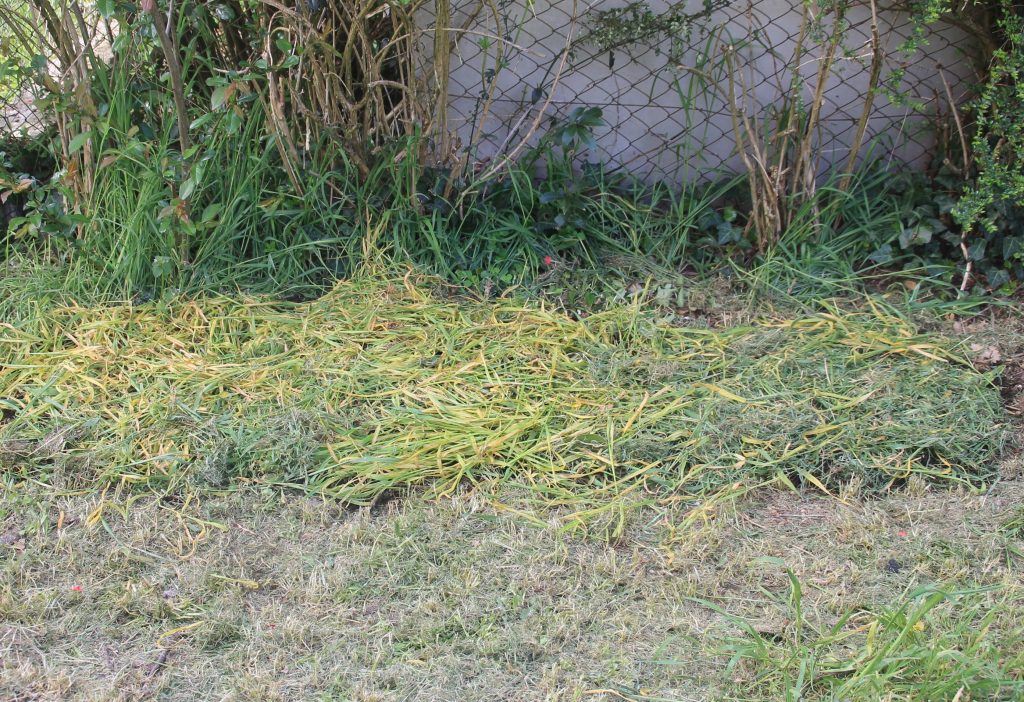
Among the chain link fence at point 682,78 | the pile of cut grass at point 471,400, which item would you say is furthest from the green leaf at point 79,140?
the chain link fence at point 682,78

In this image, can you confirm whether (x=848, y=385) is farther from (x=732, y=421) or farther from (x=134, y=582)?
(x=134, y=582)

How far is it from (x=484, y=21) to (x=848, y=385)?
213 centimetres

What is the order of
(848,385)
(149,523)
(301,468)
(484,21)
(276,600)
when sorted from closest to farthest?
(276,600) < (149,523) < (301,468) < (848,385) < (484,21)

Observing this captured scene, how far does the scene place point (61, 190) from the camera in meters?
3.59

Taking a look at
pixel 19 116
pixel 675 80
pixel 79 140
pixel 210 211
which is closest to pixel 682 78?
pixel 675 80

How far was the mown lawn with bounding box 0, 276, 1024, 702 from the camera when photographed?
6.78 feet

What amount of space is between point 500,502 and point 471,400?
1.59 feet

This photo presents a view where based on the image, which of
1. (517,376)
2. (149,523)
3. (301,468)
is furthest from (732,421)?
(149,523)

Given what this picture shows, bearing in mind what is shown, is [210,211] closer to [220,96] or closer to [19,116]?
[220,96]

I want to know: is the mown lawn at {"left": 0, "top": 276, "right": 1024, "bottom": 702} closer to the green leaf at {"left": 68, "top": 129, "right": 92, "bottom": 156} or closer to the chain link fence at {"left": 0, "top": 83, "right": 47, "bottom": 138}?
the green leaf at {"left": 68, "top": 129, "right": 92, "bottom": 156}

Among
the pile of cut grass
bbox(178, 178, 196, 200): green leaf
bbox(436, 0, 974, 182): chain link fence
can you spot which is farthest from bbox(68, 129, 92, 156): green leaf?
bbox(436, 0, 974, 182): chain link fence

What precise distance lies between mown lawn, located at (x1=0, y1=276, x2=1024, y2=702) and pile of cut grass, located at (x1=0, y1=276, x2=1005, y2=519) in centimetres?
1

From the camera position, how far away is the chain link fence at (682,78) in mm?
3896

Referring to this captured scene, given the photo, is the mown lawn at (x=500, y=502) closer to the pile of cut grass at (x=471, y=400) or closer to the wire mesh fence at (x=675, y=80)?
the pile of cut grass at (x=471, y=400)
